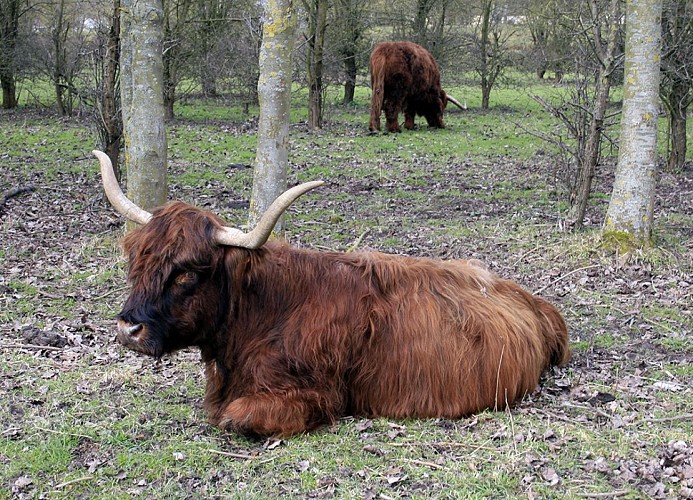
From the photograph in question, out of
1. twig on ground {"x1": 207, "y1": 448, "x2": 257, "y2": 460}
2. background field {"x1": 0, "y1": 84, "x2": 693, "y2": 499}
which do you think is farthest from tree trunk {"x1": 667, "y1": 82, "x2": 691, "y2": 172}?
twig on ground {"x1": 207, "y1": 448, "x2": 257, "y2": 460}

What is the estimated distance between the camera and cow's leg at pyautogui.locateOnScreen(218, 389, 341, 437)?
4.50m

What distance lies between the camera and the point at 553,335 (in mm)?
5570

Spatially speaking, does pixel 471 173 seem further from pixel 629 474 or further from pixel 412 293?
pixel 629 474

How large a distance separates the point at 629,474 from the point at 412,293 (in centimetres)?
173

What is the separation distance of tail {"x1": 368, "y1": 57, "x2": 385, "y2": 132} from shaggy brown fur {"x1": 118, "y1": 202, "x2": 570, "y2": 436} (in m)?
14.3

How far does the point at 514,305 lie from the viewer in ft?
17.6

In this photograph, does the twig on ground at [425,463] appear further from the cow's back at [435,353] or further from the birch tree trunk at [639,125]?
the birch tree trunk at [639,125]

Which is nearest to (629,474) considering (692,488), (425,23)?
(692,488)

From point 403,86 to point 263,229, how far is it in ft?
53.0

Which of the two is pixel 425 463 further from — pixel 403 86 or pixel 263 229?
pixel 403 86

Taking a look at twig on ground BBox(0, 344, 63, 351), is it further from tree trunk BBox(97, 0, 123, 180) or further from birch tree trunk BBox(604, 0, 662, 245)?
birch tree trunk BBox(604, 0, 662, 245)

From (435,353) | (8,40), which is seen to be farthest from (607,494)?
(8,40)

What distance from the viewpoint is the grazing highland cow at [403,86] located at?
19812 mm

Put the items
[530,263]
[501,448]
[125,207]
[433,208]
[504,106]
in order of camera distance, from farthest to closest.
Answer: [504,106] < [433,208] < [530,263] < [125,207] < [501,448]
